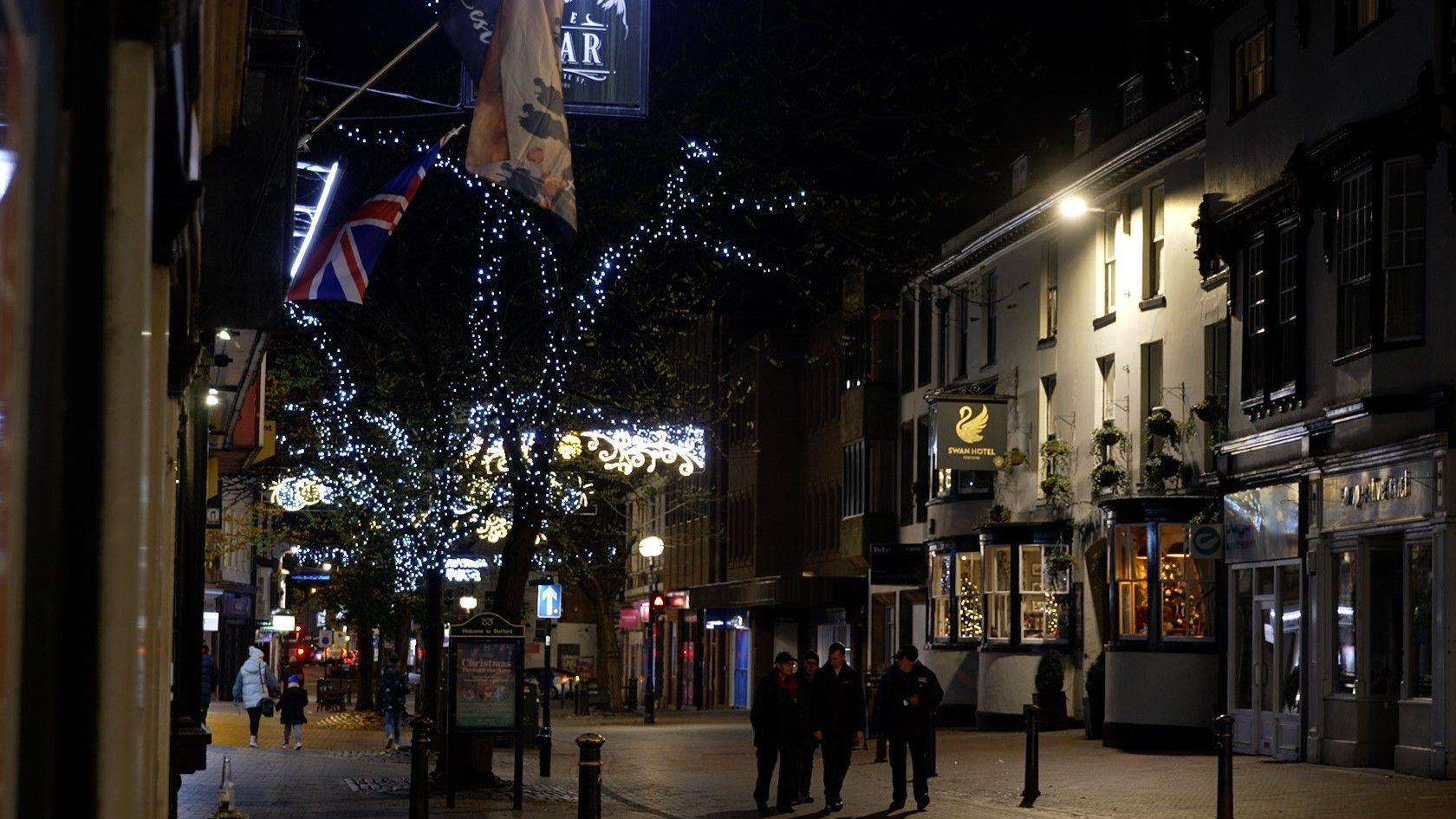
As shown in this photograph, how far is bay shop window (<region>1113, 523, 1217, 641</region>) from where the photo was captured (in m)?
29.9

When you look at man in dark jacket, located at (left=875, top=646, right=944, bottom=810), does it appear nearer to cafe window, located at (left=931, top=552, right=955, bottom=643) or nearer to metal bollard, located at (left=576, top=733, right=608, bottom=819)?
metal bollard, located at (left=576, top=733, right=608, bottom=819)

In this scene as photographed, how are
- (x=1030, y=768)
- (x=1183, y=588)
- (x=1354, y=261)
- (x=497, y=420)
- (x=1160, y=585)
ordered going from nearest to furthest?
(x=1030, y=768), (x=497, y=420), (x=1354, y=261), (x=1183, y=588), (x=1160, y=585)

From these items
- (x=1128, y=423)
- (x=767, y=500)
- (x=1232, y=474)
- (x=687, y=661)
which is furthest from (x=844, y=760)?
(x=687, y=661)

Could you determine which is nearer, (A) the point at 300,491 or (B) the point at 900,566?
(A) the point at 300,491

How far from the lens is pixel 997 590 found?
126ft

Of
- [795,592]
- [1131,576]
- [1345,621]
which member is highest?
[1131,576]

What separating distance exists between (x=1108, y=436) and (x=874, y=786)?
10.4 m

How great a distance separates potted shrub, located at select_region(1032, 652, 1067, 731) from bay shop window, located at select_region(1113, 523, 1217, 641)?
5.18 m

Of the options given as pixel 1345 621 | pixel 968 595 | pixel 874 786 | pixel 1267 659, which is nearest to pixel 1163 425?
pixel 1267 659

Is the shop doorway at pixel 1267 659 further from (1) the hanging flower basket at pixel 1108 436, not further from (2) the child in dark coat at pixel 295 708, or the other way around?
(2) the child in dark coat at pixel 295 708

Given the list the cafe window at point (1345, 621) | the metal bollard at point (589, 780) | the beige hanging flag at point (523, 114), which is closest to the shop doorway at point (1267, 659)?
the cafe window at point (1345, 621)

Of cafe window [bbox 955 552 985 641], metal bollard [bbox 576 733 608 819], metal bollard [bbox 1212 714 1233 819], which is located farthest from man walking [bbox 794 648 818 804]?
cafe window [bbox 955 552 985 641]

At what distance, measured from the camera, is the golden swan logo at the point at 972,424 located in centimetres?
3850

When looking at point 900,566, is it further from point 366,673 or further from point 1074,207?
point 366,673
